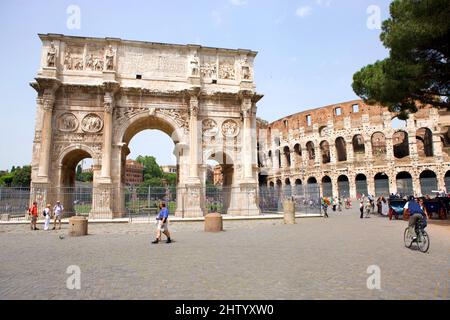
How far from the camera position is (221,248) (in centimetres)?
748

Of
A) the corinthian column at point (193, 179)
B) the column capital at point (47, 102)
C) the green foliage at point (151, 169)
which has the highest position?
the green foliage at point (151, 169)

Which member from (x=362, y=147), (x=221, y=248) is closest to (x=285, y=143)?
(x=362, y=147)

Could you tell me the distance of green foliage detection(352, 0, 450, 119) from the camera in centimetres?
1080

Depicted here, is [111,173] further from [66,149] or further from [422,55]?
[422,55]

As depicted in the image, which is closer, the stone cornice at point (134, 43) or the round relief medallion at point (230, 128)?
the stone cornice at point (134, 43)

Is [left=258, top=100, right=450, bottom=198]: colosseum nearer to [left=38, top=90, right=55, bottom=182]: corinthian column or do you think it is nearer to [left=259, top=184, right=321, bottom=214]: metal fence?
[left=259, top=184, right=321, bottom=214]: metal fence

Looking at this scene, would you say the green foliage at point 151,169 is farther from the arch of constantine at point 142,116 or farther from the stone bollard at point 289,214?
the stone bollard at point 289,214

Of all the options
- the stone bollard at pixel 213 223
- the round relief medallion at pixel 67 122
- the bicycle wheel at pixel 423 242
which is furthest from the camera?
the round relief medallion at pixel 67 122

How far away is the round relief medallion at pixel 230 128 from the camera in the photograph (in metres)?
20.2

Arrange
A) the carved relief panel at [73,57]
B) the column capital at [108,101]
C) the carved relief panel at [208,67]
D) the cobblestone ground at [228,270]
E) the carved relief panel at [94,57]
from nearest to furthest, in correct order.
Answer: the cobblestone ground at [228,270], the column capital at [108,101], the carved relief panel at [73,57], the carved relief panel at [94,57], the carved relief panel at [208,67]

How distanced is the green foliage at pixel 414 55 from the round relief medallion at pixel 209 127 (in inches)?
375

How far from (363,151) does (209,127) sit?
85.0ft

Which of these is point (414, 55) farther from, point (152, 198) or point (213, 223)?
point (152, 198)

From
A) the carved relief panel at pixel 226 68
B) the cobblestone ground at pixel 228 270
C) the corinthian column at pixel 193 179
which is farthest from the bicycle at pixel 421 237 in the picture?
the carved relief panel at pixel 226 68
